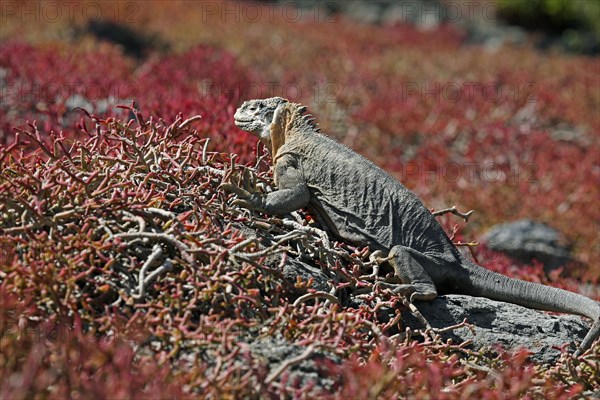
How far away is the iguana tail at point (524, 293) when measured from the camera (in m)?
4.55

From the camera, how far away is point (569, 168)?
1102 cm

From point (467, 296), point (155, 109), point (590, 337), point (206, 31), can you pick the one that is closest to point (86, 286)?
point (467, 296)

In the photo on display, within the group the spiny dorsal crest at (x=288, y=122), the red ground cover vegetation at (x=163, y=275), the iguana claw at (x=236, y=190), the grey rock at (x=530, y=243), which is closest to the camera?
the red ground cover vegetation at (x=163, y=275)

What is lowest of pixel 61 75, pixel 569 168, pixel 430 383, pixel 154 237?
pixel 569 168

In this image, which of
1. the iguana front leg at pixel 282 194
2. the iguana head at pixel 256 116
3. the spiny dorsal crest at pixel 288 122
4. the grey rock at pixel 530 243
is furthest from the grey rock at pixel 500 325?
the grey rock at pixel 530 243

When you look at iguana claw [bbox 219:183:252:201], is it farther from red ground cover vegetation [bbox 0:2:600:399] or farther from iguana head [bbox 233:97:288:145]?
iguana head [bbox 233:97:288:145]

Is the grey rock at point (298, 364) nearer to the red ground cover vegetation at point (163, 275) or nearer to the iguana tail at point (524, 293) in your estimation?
the red ground cover vegetation at point (163, 275)

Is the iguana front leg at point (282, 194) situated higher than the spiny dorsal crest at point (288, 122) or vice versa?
the spiny dorsal crest at point (288, 122)

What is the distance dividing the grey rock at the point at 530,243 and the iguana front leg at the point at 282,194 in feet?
12.0

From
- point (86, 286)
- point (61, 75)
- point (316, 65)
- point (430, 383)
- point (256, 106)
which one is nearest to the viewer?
point (430, 383)

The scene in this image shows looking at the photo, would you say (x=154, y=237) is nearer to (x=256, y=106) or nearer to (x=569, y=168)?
(x=256, y=106)

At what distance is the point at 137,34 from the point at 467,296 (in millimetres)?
11718

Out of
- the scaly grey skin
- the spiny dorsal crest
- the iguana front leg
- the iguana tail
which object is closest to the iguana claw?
the iguana front leg

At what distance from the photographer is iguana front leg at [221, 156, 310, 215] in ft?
14.1
